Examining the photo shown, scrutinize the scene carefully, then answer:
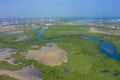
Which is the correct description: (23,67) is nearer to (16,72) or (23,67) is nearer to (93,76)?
(16,72)

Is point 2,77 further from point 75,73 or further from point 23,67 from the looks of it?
point 75,73

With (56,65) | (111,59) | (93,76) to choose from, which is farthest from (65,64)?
(111,59)

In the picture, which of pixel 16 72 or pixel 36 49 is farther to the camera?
pixel 36 49

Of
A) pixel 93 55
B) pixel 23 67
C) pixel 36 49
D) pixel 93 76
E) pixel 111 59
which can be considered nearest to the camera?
pixel 93 76

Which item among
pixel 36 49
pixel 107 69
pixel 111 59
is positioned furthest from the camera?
pixel 36 49

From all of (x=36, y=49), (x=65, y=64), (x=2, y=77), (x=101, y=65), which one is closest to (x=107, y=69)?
(x=101, y=65)

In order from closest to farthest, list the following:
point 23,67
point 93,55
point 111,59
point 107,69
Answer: point 107,69, point 23,67, point 111,59, point 93,55

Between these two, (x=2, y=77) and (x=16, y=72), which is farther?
(x=16, y=72)

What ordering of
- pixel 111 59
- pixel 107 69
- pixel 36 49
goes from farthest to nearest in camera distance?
pixel 36 49 → pixel 111 59 → pixel 107 69
